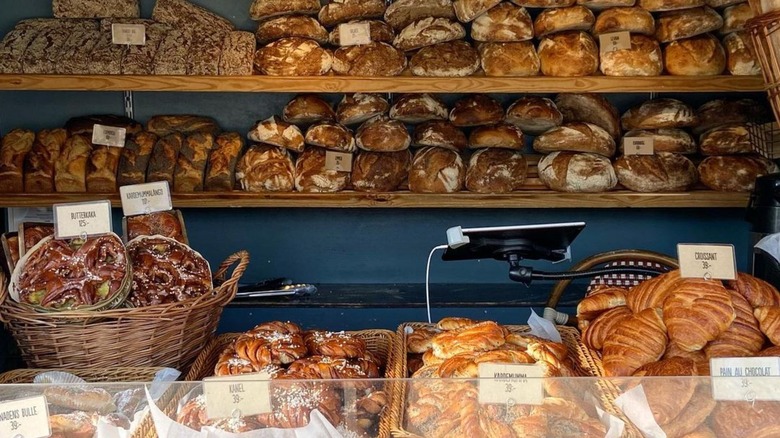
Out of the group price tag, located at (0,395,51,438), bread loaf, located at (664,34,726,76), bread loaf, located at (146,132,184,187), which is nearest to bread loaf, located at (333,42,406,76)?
bread loaf, located at (146,132,184,187)

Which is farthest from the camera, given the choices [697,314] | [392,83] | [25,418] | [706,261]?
[392,83]

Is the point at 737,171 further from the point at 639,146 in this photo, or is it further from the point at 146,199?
the point at 146,199

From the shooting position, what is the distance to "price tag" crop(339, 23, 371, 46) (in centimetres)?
331

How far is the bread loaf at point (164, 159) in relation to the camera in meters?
3.35

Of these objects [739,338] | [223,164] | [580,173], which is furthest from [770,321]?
[223,164]

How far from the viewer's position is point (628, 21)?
3213 mm

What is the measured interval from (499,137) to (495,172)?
0.51ft

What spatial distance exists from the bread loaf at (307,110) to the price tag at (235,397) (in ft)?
7.30

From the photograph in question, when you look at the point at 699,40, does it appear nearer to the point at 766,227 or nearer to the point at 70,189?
the point at 766,227

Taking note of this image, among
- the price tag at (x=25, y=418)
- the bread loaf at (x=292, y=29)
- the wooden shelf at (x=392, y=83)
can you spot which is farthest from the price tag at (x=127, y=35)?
the price tag at (x=25, y=418)

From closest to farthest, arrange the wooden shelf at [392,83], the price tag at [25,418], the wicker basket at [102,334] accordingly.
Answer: the price tag at [25,418]
the wicker basket at [102,334]
the wooden shelf at [392,83]

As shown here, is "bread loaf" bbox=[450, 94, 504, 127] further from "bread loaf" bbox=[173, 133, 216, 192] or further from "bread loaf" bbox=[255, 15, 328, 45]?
"bread loaf" bbox=[173, 133, 216, 192]

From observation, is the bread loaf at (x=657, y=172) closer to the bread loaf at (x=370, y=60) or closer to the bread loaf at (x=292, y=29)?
the bread loaf at (x=370, y=60)

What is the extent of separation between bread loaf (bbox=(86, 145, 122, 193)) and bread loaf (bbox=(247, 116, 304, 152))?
624 millimetres
